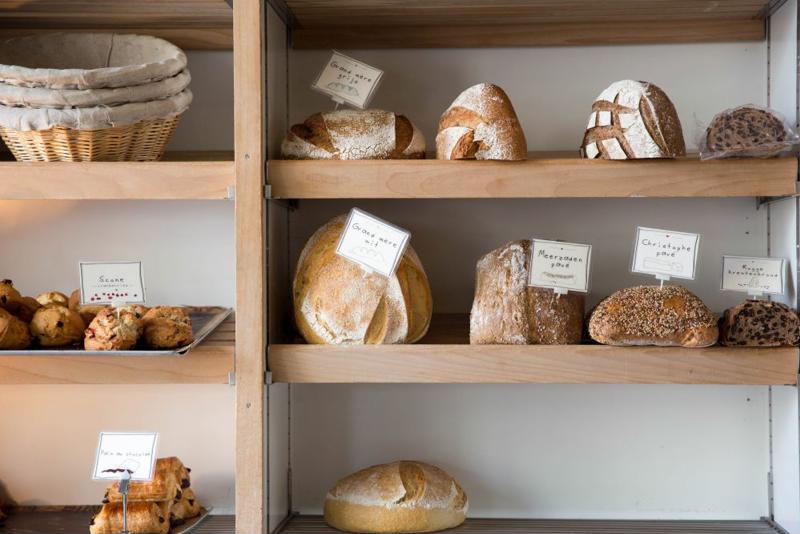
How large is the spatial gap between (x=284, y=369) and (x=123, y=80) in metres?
0.67

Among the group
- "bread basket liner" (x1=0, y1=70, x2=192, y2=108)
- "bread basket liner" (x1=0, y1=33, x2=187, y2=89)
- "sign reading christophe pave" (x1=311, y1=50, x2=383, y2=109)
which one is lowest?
"bread basket liner" (x1=0, y1=70, x2=192, y2=108)

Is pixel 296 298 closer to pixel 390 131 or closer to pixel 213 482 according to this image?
pixel 390 131

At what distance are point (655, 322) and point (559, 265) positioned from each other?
0.23m

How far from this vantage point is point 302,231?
2.10 meters

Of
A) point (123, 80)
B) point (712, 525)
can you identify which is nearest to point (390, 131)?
point (123, 80)

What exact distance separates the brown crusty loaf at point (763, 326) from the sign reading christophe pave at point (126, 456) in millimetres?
1240

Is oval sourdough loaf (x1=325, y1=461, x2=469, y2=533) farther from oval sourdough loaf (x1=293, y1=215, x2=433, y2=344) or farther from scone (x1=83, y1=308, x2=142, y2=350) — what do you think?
scone (x1=83, y1=308, x2=142, y2=350)

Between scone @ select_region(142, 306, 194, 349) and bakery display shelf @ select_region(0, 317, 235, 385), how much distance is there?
0.09 ft

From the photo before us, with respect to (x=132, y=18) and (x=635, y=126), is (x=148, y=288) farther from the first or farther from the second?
(x=635, y=126)

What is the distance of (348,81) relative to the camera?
1.85 meters

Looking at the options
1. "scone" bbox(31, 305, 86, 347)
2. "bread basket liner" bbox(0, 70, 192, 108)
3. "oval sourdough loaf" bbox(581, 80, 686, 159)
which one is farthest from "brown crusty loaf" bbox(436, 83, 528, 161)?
"scone" bbox(31, 305, 86, 347)

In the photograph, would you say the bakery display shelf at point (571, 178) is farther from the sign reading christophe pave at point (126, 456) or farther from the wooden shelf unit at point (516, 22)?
the sign reading christophe pave at point (126, 456)

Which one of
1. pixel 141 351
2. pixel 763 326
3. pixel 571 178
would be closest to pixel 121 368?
pixel 141 351

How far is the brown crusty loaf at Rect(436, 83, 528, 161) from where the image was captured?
1662mm
